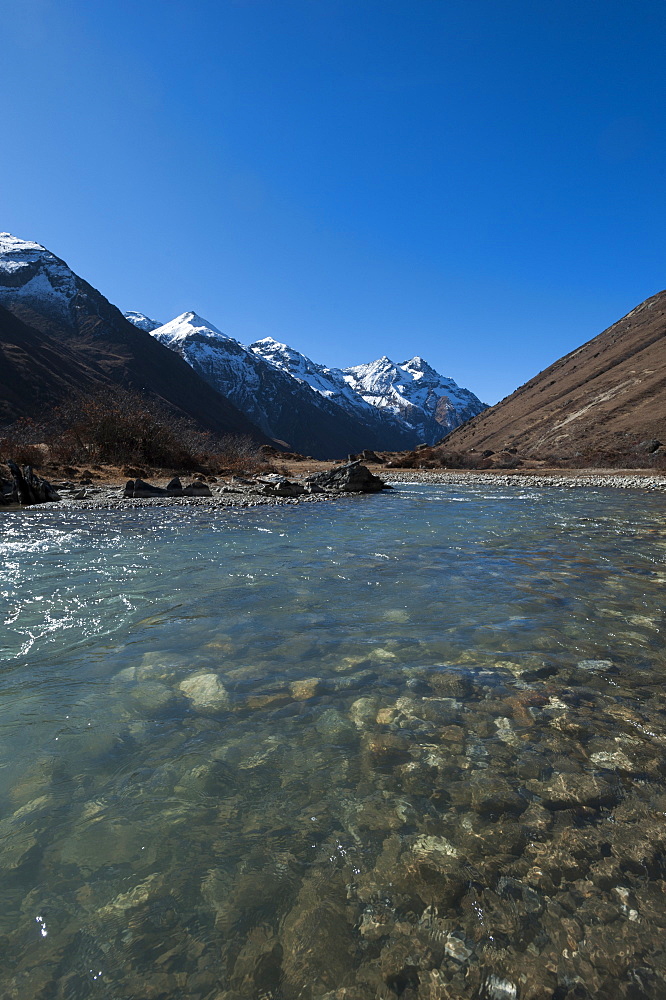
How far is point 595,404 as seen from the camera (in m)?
64.4

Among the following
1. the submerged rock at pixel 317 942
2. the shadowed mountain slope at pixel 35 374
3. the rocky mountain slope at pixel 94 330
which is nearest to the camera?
the submerged rock at pixel 317 942

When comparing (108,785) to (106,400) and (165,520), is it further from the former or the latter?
(106,400)

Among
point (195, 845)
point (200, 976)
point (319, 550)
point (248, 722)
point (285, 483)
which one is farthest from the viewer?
point (285, 483)

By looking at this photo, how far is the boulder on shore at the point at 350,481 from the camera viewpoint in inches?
1039

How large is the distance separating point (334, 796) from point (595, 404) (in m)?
73.3

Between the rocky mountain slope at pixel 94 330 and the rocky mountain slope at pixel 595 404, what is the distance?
86.6 metres

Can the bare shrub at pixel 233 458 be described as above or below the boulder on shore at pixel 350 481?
above

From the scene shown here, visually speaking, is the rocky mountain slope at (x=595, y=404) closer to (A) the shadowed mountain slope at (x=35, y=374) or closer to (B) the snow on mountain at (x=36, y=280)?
(A) the shadowed mountain slope at (x=35, y=374)

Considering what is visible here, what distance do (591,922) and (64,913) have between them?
8.07ft

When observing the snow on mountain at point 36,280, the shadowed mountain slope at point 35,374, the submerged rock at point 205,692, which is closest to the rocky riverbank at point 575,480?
the submerged rock at point 205,692

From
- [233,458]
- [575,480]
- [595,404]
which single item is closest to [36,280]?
[233,458]

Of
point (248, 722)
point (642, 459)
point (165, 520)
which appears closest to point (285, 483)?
point (165, 520)

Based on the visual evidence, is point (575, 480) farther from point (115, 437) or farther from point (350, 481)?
point (115, 437)

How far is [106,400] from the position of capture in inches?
1220
